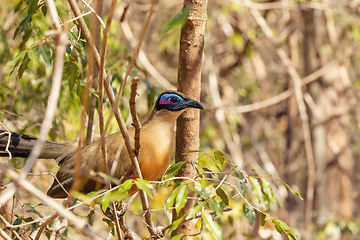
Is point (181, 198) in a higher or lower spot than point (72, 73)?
lower

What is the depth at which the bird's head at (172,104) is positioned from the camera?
268 centimetres

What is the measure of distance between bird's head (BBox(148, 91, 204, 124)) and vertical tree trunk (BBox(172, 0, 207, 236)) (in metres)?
0.07

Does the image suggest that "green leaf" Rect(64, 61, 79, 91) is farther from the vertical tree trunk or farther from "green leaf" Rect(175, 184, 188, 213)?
"green leaf" Rect(175, 184, 188, 213)

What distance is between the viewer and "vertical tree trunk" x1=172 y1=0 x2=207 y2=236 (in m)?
2.63

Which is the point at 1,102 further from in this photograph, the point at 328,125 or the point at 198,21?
the point at 328,125

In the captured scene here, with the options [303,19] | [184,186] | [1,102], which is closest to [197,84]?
[184,186]

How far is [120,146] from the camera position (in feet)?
9.61

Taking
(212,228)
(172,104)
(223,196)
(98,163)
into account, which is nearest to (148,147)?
(172,104)

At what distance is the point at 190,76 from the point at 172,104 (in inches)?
9.7

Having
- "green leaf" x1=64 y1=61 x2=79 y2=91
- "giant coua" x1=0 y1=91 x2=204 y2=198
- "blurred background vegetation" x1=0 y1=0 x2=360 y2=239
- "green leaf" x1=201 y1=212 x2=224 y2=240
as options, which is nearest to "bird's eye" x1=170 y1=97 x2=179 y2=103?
"giant coua" x1=0 y1=91 x2=204 y2=198

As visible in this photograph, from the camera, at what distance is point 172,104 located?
282 cm

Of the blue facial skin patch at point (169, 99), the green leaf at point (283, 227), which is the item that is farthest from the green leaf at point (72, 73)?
the green leaf at point (283, 227)

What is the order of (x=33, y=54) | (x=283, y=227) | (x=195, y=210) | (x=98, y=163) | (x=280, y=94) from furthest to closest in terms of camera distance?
(x=280, y=94), (x=98, y=163), (x=33, y=54), (x=283, y=227), (x=195, y=210)

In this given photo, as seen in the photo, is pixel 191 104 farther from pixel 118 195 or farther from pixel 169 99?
pixel 118 195
